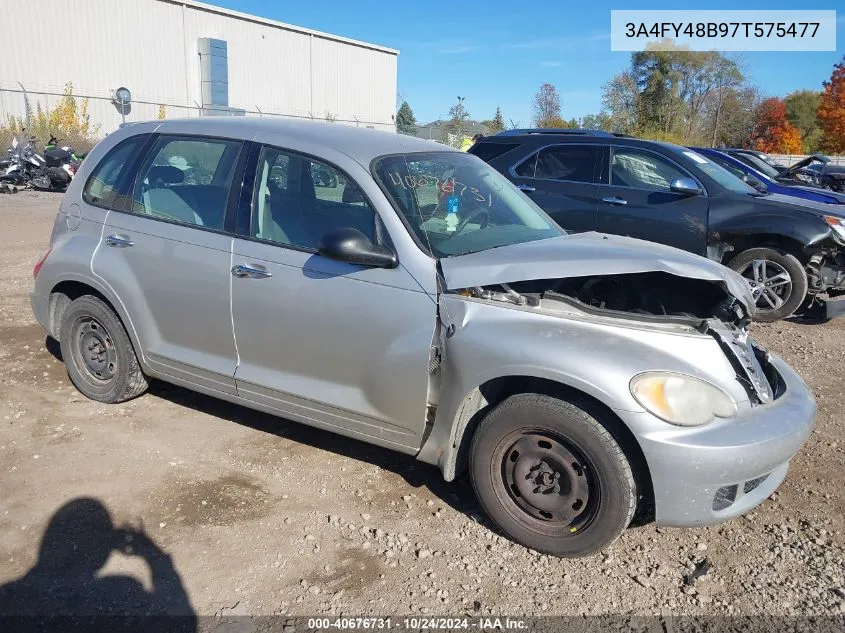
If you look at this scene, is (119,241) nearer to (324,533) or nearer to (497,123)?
(324,533)

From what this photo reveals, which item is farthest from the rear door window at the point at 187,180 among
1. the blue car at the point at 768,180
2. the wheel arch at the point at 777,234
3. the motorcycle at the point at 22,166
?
the motorcycle at the point at 22,166

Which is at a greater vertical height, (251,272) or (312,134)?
(312,134)

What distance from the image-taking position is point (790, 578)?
122 inches

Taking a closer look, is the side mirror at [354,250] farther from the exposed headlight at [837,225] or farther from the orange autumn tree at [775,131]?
the orange autumn tree at [775,131]

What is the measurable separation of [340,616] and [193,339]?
1959 mm

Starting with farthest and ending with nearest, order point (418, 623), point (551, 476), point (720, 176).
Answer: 1. point (720, 176)
2. point (551, 476)
3. point (418, 623)

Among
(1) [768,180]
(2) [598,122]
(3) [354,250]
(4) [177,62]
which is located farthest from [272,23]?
Answer: (3) [354,250]

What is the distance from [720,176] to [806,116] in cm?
5730

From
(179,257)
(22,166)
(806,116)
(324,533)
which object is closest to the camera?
(324,533)

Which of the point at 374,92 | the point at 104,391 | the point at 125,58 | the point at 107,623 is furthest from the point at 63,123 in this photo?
the point at 107,623

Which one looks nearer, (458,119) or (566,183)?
(566,183)

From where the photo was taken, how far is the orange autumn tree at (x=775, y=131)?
53719 mm

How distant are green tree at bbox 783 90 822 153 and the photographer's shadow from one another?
61.3 meters

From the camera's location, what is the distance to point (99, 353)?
467 cm
